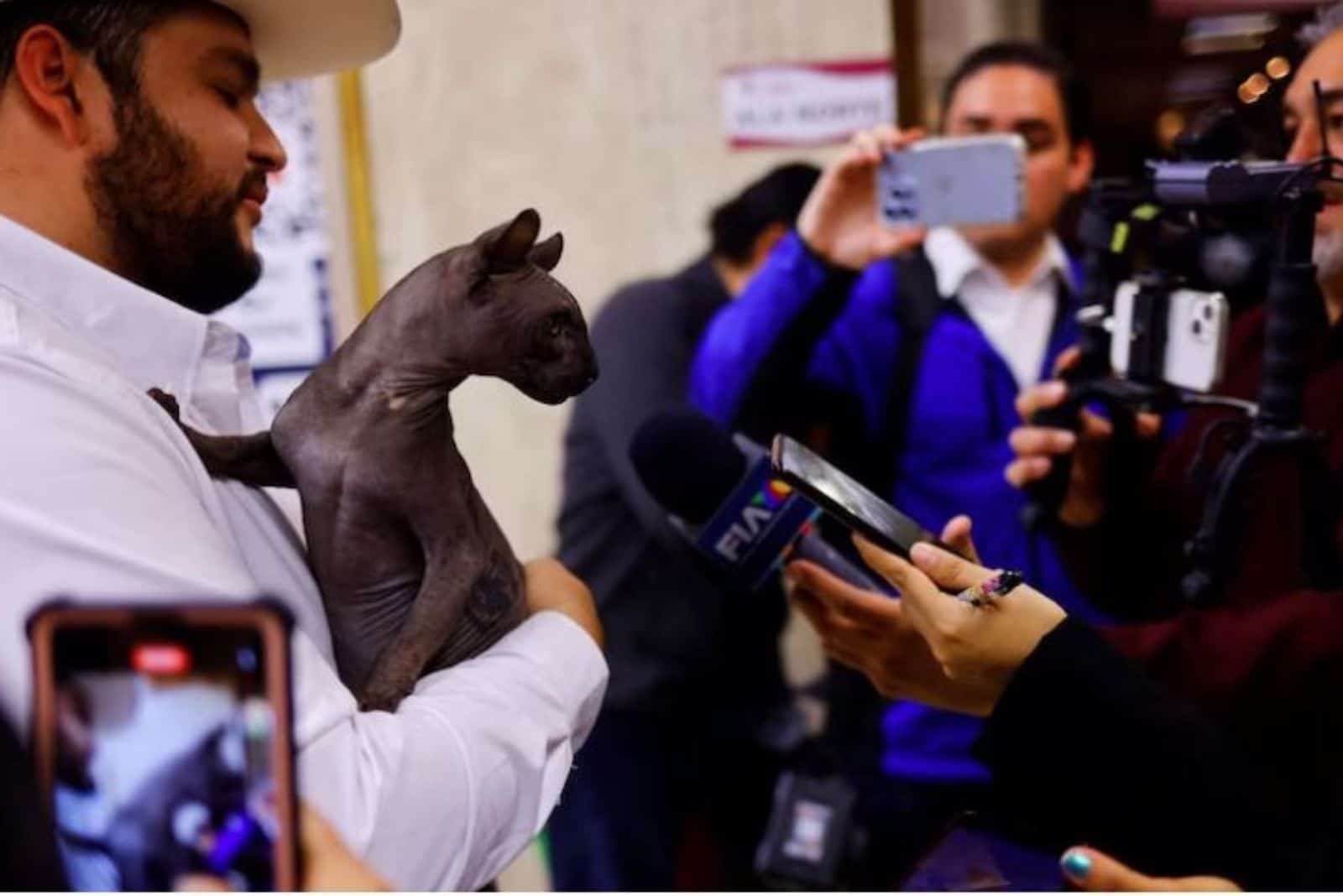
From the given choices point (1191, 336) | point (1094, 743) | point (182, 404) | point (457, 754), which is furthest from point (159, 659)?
point (1191, 336)

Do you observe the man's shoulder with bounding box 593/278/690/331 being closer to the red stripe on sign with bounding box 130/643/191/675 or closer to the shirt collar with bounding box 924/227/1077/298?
the shirt collar with bounding box 924/227/1077/298

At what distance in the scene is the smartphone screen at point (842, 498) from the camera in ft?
3.61

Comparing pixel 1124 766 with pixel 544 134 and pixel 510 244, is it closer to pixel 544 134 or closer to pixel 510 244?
pixel 510 244

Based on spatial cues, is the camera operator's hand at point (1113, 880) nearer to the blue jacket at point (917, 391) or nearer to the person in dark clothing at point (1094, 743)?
the person in dark clothing at point (1094, 743)

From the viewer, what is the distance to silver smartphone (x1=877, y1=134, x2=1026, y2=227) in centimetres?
170

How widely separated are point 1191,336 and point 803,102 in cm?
47

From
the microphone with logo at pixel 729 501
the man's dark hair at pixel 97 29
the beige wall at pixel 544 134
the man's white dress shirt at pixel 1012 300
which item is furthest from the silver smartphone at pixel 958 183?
the man's dark hair at pixel 97 29

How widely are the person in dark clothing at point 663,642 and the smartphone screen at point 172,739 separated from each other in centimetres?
39

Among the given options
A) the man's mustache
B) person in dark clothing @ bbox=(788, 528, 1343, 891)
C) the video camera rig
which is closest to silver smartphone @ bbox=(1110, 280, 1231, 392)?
the video camera rig

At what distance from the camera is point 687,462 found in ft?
4.60

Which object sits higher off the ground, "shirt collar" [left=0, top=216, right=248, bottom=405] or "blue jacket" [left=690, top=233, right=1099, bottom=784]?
"shirt collar" [left=0, top=216, right=248, bottom=405]

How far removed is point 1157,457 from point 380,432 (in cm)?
90

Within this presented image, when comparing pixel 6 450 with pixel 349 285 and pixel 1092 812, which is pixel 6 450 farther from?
pixel 1092 812

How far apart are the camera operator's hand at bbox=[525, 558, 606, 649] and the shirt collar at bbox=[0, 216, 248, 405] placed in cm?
26
